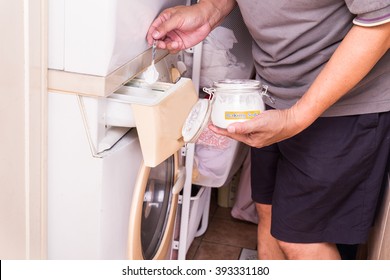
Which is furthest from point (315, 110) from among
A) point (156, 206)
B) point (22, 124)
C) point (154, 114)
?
point (156, 206)

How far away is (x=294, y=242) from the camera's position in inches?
65.8

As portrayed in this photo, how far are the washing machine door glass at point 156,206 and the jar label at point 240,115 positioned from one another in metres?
0.49

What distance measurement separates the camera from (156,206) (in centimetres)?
193

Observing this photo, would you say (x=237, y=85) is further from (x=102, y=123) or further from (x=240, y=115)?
(x=102, y=123)

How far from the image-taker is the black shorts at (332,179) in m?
1.55

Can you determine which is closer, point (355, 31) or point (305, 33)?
point (355, 31)

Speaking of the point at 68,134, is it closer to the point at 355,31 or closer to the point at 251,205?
the point at 355,31

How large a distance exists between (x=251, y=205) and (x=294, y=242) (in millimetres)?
1033

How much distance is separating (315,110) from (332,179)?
26cm

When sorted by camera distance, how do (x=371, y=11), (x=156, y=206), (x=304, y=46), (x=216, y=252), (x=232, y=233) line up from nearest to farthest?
1. (x=371, y=11)
2. (x=304, y=46)
3. (x=156, y=206)
4. (x=216, y=252)
5. (x=232, y=233)

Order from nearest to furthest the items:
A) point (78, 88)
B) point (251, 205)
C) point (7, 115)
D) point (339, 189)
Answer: point (7, 115)
point (78, 88)
point (339, 189)
point (251, 205)

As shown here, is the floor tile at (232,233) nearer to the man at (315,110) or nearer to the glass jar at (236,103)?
the man at (315,110)

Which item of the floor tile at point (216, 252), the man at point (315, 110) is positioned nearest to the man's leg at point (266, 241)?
the man at point (315, 110)
